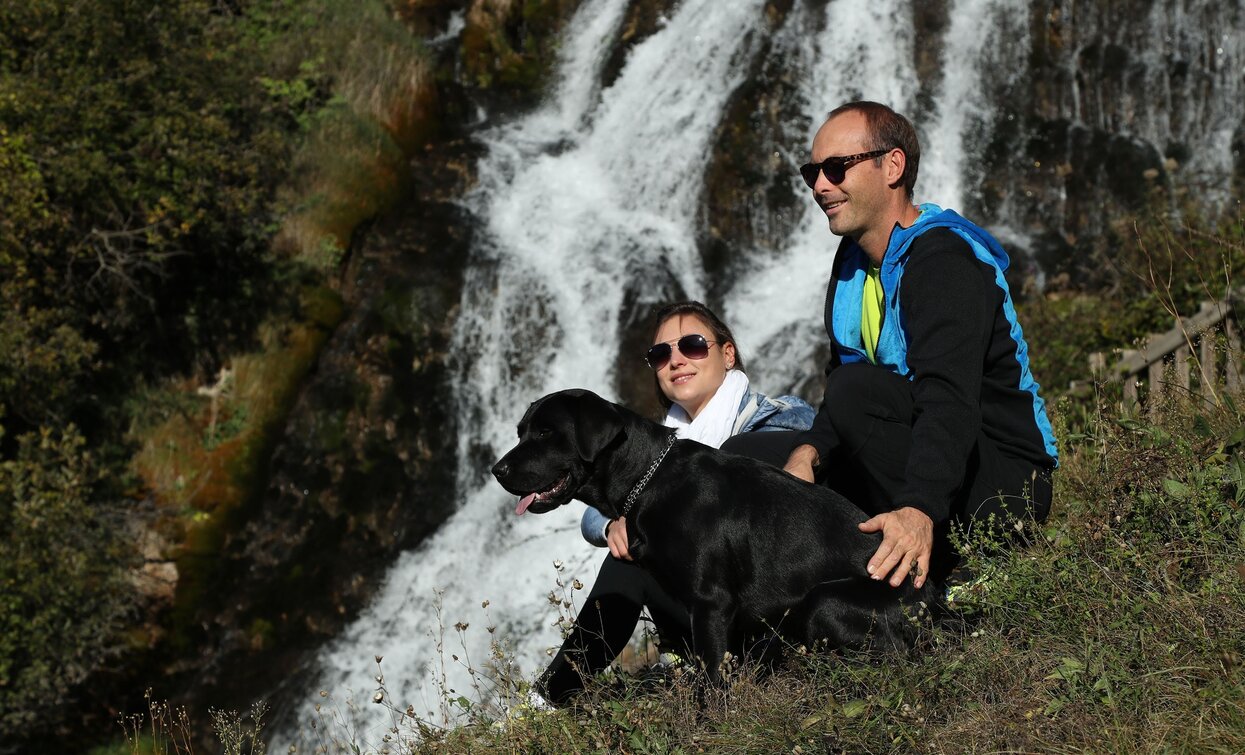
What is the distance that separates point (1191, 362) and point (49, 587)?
7865 mm

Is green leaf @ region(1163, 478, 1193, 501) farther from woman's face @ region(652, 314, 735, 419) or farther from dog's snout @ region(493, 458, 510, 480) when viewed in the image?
dog's snout @ region(493, 458, 510, 480)

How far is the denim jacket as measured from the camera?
4777mm

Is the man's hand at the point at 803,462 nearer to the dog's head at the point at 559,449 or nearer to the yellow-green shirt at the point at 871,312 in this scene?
the yellow-green shirt at the point at 871,312

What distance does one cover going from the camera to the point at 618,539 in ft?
13.4

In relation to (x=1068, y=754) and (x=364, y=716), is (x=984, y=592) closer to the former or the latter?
(x=1068, y=754)

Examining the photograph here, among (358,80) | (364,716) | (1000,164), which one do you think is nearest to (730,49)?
(1000,164)

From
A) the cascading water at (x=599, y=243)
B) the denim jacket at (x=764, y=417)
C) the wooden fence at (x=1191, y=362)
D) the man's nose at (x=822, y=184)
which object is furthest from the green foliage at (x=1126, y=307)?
the man's nose at (x=822, y=184)

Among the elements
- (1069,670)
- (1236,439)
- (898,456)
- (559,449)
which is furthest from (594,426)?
(1236,439)

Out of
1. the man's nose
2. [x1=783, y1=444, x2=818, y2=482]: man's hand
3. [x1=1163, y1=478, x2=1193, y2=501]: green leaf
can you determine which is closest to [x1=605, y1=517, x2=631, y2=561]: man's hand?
[x1=783, y1=444, x2=818, y2=482]: man's hand

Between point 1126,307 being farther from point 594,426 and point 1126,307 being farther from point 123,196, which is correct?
point 123,196

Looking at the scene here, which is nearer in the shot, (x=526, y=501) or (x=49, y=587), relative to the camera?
(x=526, y=501)

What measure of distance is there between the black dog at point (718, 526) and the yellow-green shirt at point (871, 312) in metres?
0.65

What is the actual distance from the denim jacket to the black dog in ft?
1.93

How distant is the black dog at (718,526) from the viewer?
11.9ft
